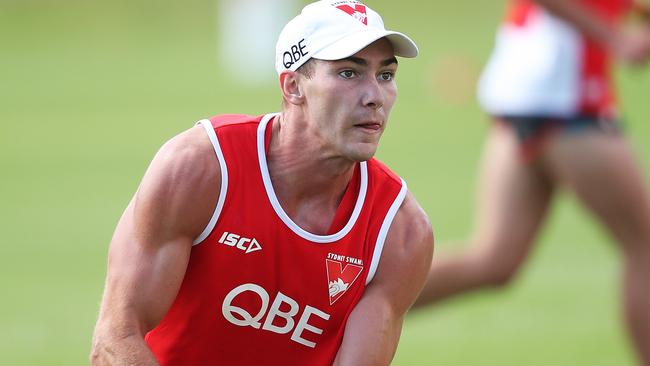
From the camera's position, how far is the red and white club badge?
18.3 ft

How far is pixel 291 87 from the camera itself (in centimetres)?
551

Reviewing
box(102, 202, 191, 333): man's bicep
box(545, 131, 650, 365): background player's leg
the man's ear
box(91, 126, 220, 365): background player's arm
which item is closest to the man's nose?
the man's ear

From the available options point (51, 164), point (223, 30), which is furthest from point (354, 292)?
point (223, 30)

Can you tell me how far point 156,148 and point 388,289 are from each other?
12.0 metres

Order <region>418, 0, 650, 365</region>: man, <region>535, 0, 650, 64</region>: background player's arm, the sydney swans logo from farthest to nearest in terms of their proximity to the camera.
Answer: <region>535, 0, 650, 64</region>: background player's arm < <region>418, 0, 650, 365</region>: man < the sydney swans logo

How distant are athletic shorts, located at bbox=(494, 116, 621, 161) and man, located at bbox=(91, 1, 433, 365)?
2.85 meters

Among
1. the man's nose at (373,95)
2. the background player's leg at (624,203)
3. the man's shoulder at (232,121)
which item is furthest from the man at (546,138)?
the man's nose at (373,95)

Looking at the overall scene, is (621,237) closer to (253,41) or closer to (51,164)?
(51,164)

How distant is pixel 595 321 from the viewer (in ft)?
33.5

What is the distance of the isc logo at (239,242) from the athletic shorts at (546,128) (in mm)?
3296

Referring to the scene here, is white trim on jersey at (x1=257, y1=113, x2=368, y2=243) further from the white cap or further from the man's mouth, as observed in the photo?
the man's mouth

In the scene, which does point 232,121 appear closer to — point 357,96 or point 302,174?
point 302,174

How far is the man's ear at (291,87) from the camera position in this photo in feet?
18.0

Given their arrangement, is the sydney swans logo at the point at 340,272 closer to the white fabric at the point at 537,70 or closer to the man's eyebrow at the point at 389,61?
the man's eyebrow at the point at 389,61
